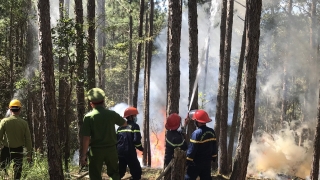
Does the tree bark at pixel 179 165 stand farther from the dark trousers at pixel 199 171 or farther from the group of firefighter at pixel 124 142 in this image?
the dark trousers at pixel 199 171

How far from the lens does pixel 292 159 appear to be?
74.3 ft

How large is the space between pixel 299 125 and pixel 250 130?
25802 millimetres

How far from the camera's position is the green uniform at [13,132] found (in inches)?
263

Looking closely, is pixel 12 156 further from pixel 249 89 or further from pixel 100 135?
pixel 249 89

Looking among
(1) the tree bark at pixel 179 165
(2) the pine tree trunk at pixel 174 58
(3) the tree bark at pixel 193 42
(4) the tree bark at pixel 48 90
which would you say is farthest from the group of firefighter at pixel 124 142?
(3) the tree bark at pixel 193 42

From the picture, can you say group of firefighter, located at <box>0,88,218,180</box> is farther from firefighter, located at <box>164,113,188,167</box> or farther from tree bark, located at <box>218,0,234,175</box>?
tree bark, located at <box>218,0,234,175</box>

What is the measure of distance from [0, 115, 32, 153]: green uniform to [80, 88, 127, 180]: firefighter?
2090mm

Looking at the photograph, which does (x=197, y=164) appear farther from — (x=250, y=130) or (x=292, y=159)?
(x=292, y=159)

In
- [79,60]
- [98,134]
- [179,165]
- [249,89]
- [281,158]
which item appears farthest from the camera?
[281,158]

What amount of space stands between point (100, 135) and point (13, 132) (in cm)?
243

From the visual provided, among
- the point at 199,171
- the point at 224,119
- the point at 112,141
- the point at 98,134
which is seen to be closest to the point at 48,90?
the point at 98,134

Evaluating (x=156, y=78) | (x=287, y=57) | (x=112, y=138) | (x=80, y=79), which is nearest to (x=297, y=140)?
(x=287, y=57)

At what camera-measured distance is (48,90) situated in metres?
6.19

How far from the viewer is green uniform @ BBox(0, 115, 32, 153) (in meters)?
6.67
